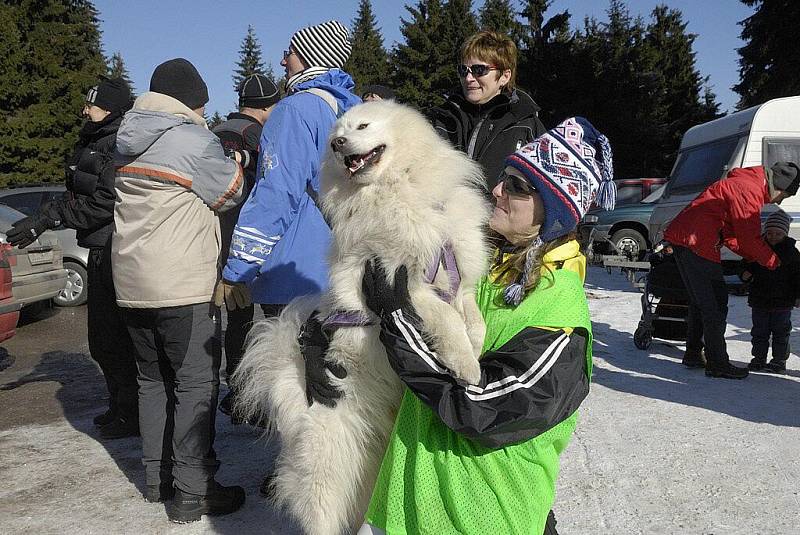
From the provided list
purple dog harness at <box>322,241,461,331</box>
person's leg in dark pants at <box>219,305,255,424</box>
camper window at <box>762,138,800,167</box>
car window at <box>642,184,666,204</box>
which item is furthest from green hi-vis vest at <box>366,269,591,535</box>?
car window at <box>642,184,666,204</box>

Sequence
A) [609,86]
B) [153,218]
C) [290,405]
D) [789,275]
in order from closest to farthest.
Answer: [290,405], [153,218], [789,275], [609,86]

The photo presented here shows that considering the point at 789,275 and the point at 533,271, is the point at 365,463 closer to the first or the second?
the point at 533,271

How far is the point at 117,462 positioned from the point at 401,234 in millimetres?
2990

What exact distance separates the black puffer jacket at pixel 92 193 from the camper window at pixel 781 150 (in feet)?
28.7

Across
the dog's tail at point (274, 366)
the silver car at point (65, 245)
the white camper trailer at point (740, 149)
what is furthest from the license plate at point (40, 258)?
the white camper trailer at point (740, 149)

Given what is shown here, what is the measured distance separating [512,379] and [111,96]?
3.93 meters

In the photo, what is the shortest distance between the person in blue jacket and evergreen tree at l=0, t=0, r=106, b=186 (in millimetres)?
26810

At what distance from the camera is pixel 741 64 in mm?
21797

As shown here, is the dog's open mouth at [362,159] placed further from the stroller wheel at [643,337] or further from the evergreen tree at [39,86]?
the evergreen tree at [39,86]

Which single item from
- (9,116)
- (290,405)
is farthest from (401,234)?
(9,116)

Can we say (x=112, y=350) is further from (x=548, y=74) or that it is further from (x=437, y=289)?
(x=548, y=74)

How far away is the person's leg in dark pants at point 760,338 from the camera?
6.04m

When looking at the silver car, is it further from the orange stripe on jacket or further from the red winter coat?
the red winter coat

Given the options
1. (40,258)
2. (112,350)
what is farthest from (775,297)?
(40,258)
